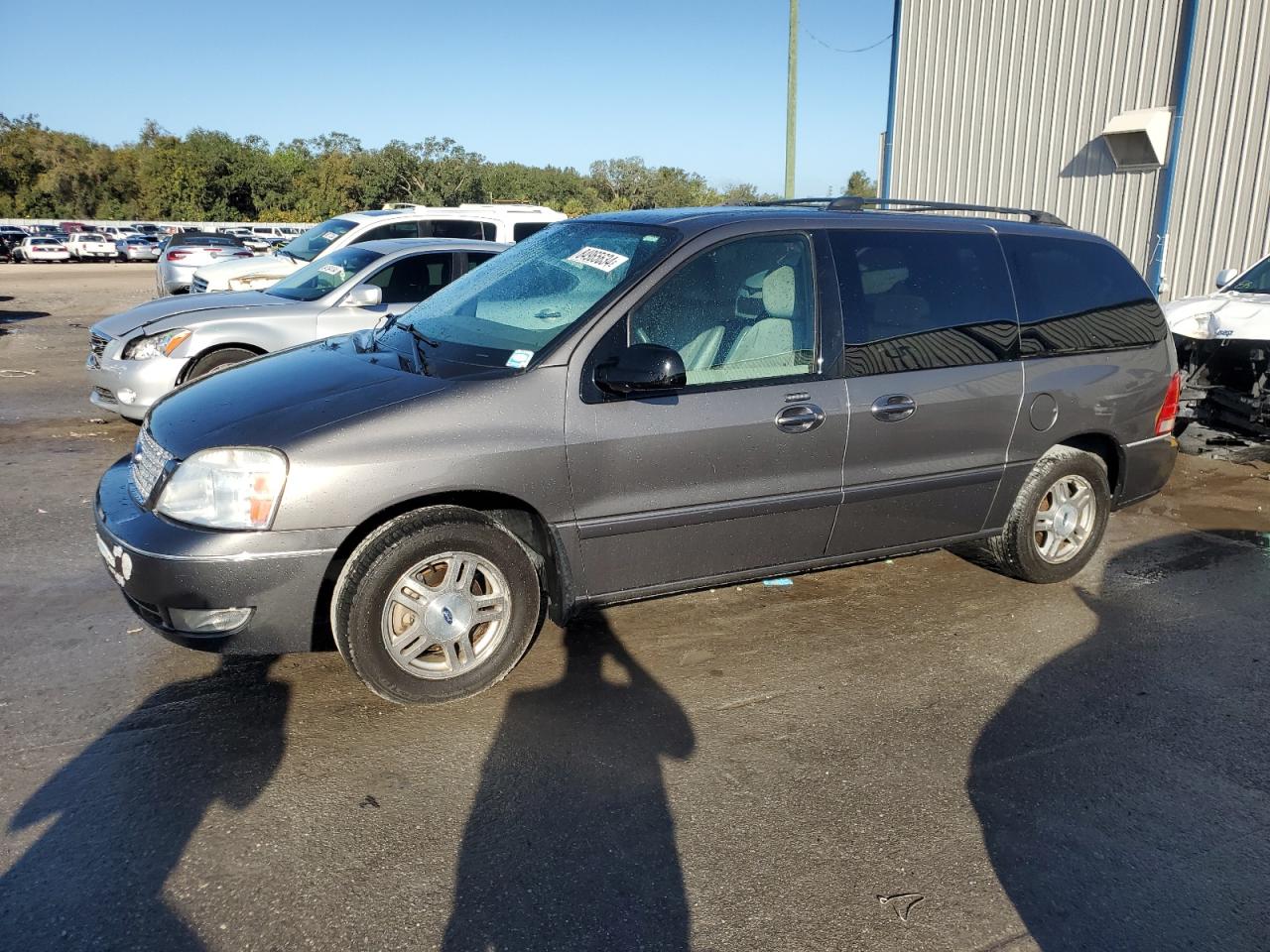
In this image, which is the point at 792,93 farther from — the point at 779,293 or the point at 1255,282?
the point at 779,293

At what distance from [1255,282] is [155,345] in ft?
29.8

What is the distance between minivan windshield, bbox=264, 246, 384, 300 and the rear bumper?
608 centimetres

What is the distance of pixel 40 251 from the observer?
148 ft

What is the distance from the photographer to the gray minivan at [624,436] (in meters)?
3.43

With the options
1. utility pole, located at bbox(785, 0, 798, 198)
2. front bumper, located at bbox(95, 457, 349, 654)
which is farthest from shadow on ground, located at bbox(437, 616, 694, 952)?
utility pole, located at bbox(785, 0, 798, 198)

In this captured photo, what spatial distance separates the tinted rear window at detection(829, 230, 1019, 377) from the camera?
4.25 m

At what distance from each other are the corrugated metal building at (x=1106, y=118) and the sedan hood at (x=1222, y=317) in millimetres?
3659

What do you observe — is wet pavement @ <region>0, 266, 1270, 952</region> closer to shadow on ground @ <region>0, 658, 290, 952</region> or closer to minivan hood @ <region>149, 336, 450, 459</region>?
shadow on ground @ <region>0, 658, 290, 952</region>

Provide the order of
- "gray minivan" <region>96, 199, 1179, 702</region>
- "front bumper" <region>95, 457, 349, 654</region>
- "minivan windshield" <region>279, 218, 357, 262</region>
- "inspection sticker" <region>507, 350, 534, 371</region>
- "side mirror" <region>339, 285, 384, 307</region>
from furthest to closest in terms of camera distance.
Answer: "minivan windshield" <region>279, 218, 357, 262</region>, "side mirror" <region>339, 285, 384, 307</region>, "inspection sticker" <region>507, 350, 534, 371</region>, "gray minivan" <region>96, 199, 1179, 702</region>, "front bumper" <region>95, 457, 349, 654</region>

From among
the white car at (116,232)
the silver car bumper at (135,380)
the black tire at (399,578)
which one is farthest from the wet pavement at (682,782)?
the white car at (116,232)

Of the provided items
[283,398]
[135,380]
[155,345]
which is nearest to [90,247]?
[155,345]

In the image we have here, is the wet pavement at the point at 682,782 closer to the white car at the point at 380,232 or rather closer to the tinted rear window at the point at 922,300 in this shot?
the tinted rear window at the point at 922,300

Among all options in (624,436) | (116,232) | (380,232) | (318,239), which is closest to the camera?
(624,436)

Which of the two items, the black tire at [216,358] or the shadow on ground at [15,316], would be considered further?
the shadow on ground at [15,316]
